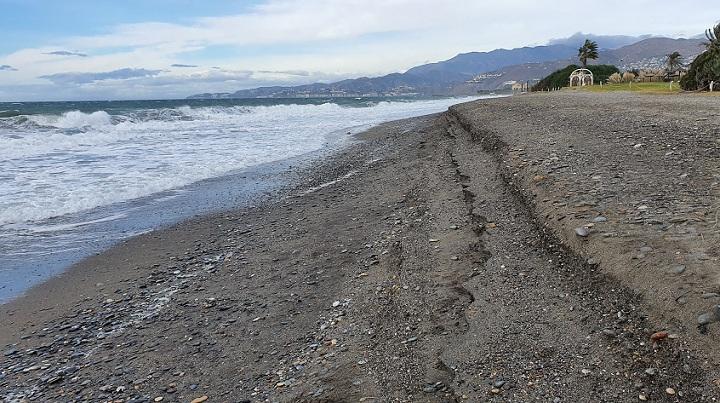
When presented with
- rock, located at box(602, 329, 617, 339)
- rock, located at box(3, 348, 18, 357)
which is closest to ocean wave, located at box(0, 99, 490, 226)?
rock, located at box(3, 348, 18, 357)

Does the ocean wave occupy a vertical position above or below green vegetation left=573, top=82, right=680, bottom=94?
below

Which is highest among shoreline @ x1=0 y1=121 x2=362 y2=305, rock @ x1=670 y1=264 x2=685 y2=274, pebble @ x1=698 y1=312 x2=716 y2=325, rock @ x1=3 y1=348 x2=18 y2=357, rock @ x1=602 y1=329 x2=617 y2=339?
rock @ x1=670 y1=264 x2=685 y2=274

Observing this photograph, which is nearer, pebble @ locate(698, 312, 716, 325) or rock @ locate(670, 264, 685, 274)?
pebble @ locate(698, 312, 716, 325)

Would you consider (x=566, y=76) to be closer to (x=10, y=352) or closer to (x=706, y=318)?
(x=706, y=318)

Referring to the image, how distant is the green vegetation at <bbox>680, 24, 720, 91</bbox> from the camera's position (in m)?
25.4

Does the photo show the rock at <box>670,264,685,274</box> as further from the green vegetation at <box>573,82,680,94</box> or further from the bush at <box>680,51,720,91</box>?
the green vegetation at <box>573,82,680,94</box>

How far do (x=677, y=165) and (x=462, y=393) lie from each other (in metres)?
4.87

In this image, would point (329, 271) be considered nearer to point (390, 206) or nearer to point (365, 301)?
point (365, 301)

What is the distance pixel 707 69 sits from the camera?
1026 inches

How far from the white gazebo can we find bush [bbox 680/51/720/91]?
27.5 m

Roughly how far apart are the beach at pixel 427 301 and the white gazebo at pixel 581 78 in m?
54.0

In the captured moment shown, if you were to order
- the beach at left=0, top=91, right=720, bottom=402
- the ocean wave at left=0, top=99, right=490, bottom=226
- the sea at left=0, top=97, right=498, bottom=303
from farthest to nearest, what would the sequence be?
the ocean wave at left=0, top=99, right=490, bottom=226 → the sea at left=0, top=97, right=498, bottom=303 → the beach at left=0, top=91, right=720, bottom=402

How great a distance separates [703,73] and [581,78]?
30.6 m

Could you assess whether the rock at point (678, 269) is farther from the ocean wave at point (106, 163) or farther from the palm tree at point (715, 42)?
the palm tree at point (715, 42)
